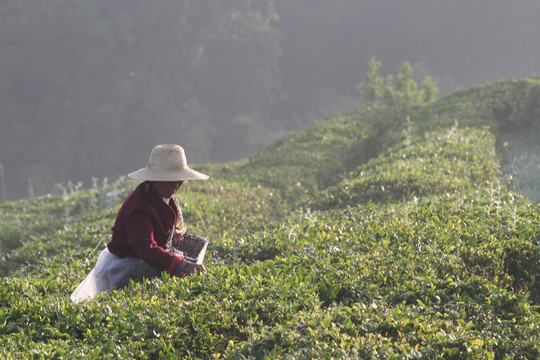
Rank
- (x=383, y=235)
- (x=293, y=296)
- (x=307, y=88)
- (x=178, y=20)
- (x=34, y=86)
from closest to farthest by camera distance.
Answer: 1. (x=293, y=296)
2. (x=383, y=235)
3. (x=34, y=86)
4. (x=178, y=20)
5. (x=307, y=88)

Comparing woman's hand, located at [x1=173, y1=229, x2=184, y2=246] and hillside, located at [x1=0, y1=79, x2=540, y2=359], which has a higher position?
woman's hand, located at [x1=173, y1=229, x2=184, y2=246]

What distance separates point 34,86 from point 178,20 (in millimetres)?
15121

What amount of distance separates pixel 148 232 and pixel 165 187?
48cm

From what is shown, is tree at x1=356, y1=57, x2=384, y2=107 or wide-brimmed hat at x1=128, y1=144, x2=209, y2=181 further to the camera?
tree at x1=356, y1=57, x2=384, y2=107

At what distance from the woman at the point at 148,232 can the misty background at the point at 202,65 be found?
153ft

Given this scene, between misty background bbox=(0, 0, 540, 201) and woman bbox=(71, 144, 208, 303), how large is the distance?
4669 centimetres

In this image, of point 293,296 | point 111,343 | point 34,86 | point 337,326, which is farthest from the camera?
point 34,86

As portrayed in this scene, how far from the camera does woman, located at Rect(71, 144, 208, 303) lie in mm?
5289

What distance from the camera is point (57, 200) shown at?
Answer: 1762 centimetres

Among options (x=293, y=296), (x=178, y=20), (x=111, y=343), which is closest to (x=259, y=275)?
(x=293, y=296)

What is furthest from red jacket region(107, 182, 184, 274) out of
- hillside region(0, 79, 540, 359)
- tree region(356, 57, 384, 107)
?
tree region(356, 57, 384, 107)

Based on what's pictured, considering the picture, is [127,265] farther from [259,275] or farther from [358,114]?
[358,114]

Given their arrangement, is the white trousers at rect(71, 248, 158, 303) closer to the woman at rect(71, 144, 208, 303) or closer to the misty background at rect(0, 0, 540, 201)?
the woman at rect(71, 144, 208, 303)

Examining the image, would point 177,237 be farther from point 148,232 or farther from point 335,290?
point 335,290
